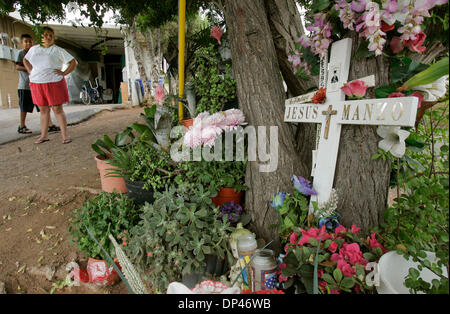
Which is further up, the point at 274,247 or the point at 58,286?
the point at 274,247

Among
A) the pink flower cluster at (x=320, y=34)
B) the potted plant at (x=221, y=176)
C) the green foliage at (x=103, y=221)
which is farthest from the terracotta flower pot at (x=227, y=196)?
the pink flower cluster at (x=320, y=34)

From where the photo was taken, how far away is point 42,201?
2494 millimetres

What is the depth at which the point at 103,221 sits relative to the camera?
1.58 m

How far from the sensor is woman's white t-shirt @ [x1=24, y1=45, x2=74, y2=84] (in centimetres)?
373

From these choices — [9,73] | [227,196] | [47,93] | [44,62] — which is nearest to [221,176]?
[227,196]

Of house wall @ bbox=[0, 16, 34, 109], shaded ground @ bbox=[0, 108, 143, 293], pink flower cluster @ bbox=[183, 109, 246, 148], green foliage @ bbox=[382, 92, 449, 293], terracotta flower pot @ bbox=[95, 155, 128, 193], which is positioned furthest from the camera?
house wall @ bbox=[0, 16, 34, 109]

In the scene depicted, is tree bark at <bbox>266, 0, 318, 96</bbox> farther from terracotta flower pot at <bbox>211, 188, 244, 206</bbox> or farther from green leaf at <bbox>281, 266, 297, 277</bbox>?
green leaf at <bbox>281, 266, 297, 277</bbox>

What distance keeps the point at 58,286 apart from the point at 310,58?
1.93 meters

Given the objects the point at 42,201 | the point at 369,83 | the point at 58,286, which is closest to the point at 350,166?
the point at 369,83

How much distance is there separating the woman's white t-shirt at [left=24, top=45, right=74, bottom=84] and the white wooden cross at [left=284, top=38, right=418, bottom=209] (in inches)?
150

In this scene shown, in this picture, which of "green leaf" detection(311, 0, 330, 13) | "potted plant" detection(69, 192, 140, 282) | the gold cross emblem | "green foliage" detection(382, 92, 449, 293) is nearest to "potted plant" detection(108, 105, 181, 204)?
"potted plant" detection(69, 192, 140, 282)

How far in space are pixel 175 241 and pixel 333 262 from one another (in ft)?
2.24
